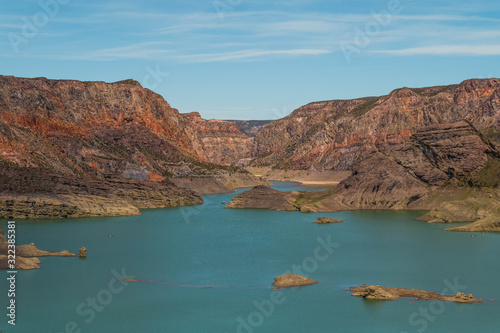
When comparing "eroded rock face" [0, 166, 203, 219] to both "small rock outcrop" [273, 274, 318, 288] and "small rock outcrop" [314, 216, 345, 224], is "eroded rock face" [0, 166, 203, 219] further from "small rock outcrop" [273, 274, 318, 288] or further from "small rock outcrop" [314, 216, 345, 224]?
"small rock outcrop" [273, 274, 318, 288]

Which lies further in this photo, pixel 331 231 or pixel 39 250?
pixel 331 231

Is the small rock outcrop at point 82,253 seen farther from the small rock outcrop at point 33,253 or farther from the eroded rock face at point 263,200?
the eroded rock face at point 263,200

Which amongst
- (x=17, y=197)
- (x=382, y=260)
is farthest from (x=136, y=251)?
(x=17, y=197)

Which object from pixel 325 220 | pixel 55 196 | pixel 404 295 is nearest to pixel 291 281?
pixel 404 295

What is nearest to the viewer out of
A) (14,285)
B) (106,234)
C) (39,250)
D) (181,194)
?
(14,285)

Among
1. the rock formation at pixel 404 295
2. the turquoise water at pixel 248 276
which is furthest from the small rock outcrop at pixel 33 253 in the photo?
the rock formation at pixel 404 295

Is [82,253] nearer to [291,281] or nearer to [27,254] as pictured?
[27,254]

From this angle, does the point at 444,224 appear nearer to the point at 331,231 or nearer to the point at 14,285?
the point at 331,231
